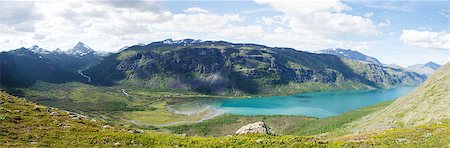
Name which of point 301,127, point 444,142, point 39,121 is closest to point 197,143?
point 39,121

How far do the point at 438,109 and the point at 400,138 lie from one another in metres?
57.7

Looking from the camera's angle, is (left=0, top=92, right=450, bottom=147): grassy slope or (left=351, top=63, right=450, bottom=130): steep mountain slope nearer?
(left=0, top=92, right=450, bottom=147): grassy slope

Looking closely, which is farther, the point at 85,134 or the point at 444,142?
the point at 85,134

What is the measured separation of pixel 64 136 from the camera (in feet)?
134

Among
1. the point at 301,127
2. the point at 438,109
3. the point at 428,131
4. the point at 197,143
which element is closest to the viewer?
the point at 197,143

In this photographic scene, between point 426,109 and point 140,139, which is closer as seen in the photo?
point 140,139

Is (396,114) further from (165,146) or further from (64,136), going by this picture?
(64,136)

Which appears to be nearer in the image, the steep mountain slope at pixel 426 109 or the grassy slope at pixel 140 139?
the grassy slope at pixel 140 139

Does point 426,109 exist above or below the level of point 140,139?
below

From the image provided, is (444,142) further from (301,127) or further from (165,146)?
(301,127)

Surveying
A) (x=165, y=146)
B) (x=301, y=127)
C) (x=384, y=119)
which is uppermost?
(x=165, y=146)

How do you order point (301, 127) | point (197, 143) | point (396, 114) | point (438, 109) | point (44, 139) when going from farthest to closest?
point (301, 127) → point (396, 114) → point (438, 109) → point (197, 143) → point (44, 139)

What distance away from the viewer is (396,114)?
369 ft

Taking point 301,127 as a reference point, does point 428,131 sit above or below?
above
